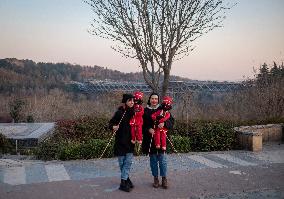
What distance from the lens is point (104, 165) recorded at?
8984mm

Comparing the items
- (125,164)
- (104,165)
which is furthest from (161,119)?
(104,165)

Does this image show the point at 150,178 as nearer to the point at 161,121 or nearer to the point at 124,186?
the point at 124,186

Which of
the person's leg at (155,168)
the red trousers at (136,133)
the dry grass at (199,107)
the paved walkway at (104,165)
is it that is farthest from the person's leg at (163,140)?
the dry grass at (199,107)

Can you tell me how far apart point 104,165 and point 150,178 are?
60.5 inches

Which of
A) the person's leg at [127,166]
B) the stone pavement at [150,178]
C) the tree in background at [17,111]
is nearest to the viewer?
the stone pavement at [150,178]

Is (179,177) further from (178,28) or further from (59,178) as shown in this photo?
(178,28)

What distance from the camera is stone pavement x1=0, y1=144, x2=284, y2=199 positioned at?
689cm

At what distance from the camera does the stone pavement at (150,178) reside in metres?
6.89

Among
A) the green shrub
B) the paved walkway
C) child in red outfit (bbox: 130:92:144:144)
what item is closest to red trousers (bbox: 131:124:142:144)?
child in red outfit (bbox: 130:92:144:144)

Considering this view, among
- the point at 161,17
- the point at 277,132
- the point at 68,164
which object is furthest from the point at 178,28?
the point at 68,164

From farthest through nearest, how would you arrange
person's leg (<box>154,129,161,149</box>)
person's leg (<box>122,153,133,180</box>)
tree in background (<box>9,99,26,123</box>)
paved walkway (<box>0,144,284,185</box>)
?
1. tree in background (<box>9,99,26,123</box>)
2. paved walkway (<box>0,144,284,185</box>)
3. person's leg (<box>154,129,161,149</box>)
4. person's leg (<box>122,153,133,180</box>)

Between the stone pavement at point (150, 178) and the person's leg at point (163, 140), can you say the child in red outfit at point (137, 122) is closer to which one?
the person's leg at point (163, 140)

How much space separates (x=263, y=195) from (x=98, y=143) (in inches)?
183

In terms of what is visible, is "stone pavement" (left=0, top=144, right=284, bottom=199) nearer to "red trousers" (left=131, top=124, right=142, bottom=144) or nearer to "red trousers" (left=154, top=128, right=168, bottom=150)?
"red trousers" (left=154, top=128, right=168, bottom=150)
